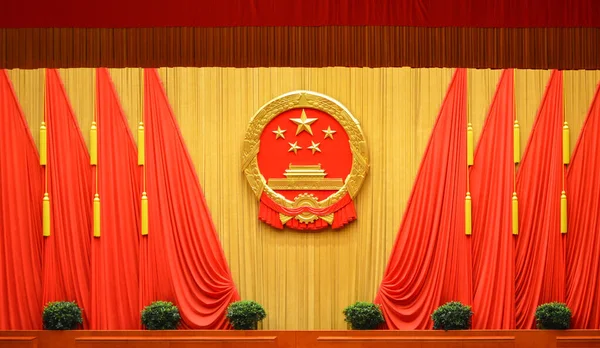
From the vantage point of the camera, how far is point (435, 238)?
9484 mm

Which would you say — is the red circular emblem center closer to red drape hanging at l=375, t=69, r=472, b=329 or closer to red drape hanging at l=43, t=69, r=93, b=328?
red drape hanging at l=375, t=69, r=472, b=329

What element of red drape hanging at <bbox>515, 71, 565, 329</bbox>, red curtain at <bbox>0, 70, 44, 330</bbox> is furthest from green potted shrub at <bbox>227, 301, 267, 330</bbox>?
red drape hanging at <bbox>515, 71, 565, 329</bbox>

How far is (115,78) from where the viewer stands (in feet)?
31.8

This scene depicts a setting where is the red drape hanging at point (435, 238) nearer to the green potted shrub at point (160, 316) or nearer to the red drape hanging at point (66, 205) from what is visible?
the green potted shrub at point (160, 316)

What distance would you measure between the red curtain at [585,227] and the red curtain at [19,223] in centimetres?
558

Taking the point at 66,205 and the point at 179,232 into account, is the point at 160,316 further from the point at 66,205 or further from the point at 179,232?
the point at 66,205

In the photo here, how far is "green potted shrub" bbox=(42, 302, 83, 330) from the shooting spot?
9227 millimetres

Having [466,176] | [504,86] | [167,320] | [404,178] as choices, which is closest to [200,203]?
[167,320]

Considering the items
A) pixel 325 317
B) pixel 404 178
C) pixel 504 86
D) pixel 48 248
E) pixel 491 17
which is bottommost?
pixel 325 317

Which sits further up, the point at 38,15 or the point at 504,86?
the point at 38,15

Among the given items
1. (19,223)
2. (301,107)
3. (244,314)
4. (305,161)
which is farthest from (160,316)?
(301,107)

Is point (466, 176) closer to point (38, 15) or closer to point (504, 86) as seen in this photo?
point (504, 86)

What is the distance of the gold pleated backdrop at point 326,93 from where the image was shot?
9.55 m

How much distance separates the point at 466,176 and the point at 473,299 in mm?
1287
